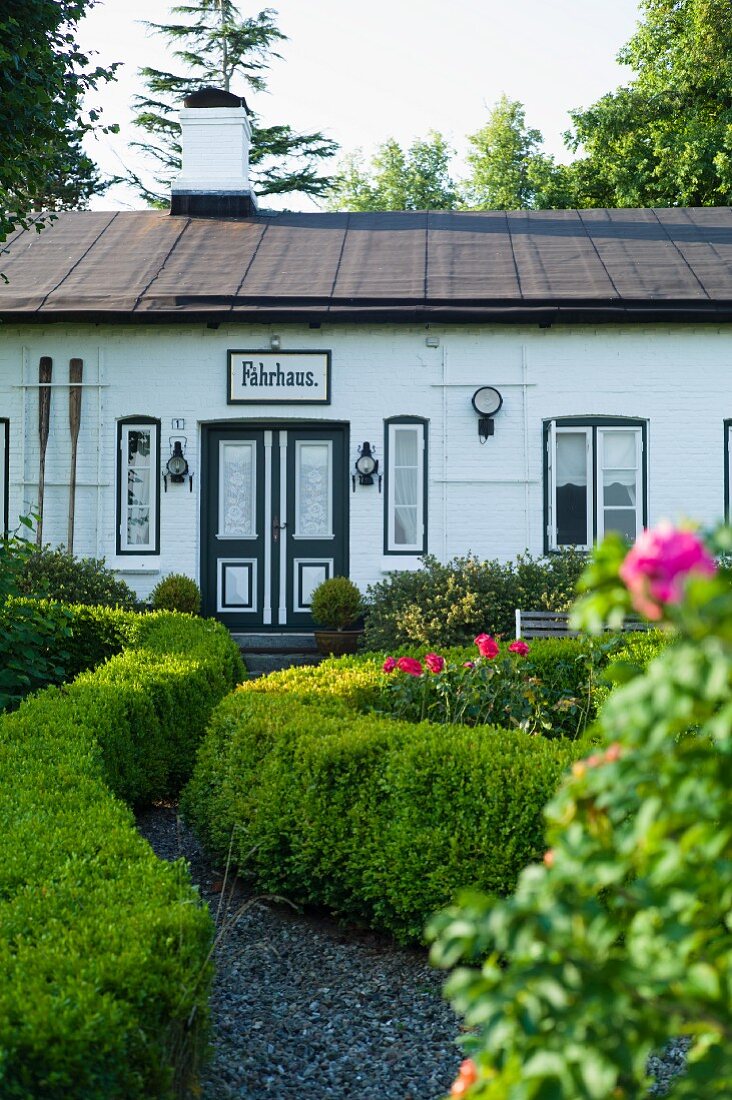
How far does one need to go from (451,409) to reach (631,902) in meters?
11.6

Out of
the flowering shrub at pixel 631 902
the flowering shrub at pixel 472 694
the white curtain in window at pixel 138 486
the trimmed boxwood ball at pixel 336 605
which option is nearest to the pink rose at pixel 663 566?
the flowering shrub at pixel 631 902

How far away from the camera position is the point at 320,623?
1272 cm

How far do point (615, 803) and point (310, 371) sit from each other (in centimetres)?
1168

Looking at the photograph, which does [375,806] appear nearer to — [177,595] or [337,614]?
[337,614]

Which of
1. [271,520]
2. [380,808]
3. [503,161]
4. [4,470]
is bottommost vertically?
[380,808]

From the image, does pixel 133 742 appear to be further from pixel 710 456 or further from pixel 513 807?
pixel 710 456

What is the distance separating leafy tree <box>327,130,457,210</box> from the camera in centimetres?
3922

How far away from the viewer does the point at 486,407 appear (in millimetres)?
13047

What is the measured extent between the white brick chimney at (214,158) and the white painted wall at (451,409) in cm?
355

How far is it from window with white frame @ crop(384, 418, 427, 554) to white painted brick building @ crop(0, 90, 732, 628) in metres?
0.02

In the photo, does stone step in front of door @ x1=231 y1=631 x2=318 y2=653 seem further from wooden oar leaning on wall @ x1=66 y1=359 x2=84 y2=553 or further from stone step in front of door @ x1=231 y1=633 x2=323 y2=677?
wooden oar leaning on wall @ x1=66 y1=359 x2=84 y2=553

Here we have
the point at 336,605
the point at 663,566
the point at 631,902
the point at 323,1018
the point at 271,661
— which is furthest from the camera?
the point at 336,605

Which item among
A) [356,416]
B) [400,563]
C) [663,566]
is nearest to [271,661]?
[400,563]

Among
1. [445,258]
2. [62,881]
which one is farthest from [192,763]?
[445,258]
